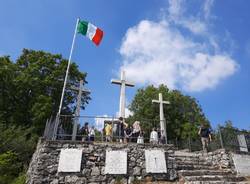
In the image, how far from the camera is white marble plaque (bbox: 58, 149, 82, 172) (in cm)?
832

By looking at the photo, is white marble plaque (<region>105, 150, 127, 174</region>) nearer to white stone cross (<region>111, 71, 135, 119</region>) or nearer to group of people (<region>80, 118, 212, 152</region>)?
group of people (<region>80, 118, 212, 152</region>)

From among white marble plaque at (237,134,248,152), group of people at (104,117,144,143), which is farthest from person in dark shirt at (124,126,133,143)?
white marble plaque at (237,134,248,152)

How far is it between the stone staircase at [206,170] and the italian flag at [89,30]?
8.38m

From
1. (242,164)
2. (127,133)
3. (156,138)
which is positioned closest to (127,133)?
(127,133)

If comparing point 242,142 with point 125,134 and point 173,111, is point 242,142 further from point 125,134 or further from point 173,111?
point 173,111

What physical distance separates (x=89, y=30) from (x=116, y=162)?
27.6 ft

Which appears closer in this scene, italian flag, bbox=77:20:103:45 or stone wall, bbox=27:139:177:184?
stone wall, bbox=27:139:177:184

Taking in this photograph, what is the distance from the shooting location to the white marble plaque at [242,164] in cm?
1015

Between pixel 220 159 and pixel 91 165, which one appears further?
pixel 220 159

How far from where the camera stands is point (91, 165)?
343 inches

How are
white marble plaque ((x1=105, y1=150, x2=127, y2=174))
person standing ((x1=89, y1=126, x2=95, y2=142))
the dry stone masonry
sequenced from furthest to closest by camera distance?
person standing ((x1=89, y1=126, x2=95, y2=142)), white marble plaque ((x1=105, y1=150, x2=127, y2=174)), the dry stone masonry

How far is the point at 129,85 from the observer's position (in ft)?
47.2

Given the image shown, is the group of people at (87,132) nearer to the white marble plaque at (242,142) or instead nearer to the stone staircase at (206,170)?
the stone staircase at (206,170)

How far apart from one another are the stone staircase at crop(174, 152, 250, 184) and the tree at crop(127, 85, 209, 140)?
15.8m
